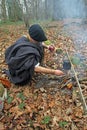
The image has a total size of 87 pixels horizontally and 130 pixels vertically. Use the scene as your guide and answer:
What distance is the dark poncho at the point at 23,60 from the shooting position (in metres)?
4.32

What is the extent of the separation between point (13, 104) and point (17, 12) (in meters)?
15.0

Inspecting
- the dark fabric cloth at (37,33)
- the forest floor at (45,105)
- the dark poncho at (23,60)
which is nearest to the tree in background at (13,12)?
the forest floor at (45,105)

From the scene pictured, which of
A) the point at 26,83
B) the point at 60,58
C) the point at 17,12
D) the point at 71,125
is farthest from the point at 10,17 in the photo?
the point at 71,125

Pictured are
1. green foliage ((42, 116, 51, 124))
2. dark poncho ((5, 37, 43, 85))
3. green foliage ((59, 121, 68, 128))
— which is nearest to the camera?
green foliage ((59, 121, 68, 128))

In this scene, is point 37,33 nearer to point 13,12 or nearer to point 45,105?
point 45,105

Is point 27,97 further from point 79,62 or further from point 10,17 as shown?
point 10,17

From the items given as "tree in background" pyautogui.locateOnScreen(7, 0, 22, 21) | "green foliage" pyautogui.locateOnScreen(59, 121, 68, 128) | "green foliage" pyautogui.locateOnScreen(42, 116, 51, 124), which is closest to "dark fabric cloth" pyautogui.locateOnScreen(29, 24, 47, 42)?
"green foliage" pyautogui.locateOnScreen(42, 116, 51, 124)

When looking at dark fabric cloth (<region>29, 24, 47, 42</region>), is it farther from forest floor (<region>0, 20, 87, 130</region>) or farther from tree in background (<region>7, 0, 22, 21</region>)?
tree in background (<region>7, 0, 22, 21</region>)

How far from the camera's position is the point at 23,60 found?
4.41 m

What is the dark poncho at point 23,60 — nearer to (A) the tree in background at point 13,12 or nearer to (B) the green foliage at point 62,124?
(B) the green foliage at point 62,124

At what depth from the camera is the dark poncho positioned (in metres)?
4.32

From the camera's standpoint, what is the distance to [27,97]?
4398mm

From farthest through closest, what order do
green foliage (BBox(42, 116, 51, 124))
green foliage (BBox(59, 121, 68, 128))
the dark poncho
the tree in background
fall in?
the tree in background < the dark poncho < green foliage (BBox(42, 116, 51, 124)) < green foliage (BBox(59, 121, 68, 128))

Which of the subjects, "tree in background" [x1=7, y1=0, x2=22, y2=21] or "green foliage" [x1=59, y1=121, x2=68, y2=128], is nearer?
"green foliage" [x1=59, y1=121, x2=68, y2=128]
